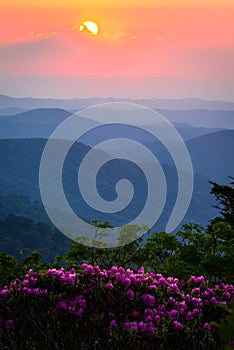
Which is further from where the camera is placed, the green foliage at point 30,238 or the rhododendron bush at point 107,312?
the green foliage at point 30,238

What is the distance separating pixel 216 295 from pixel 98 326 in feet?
6.01

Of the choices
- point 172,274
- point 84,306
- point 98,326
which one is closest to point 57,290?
point 84,306

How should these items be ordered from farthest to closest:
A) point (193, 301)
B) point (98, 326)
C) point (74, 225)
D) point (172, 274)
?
1. point (74, 225)
2. point (172, 274)
3. point (193, 301)
4. point (98, 326)

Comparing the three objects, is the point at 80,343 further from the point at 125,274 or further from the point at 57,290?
the point at 125,274

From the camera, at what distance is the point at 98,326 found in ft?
18.6

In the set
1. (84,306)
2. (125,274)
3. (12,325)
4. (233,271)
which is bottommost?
(12,325)

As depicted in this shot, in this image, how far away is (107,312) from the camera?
19.9 ft

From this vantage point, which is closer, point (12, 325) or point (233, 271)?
point (12, 325)

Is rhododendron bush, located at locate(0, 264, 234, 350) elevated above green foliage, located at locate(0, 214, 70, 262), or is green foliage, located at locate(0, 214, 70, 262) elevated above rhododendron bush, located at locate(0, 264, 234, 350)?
green foliage, located at locate(0, 214, 70, 262)

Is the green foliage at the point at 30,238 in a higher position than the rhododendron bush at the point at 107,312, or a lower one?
higher

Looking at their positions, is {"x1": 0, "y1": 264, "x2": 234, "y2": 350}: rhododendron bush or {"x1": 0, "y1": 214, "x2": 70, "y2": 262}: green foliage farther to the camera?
{"x1": 0, "y1": 214, "x2": 70, "y2": 262}: green foliage

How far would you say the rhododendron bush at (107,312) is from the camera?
218 inches

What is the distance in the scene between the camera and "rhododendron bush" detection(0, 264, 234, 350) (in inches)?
218

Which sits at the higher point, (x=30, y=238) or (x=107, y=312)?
(x=30, y=238)
